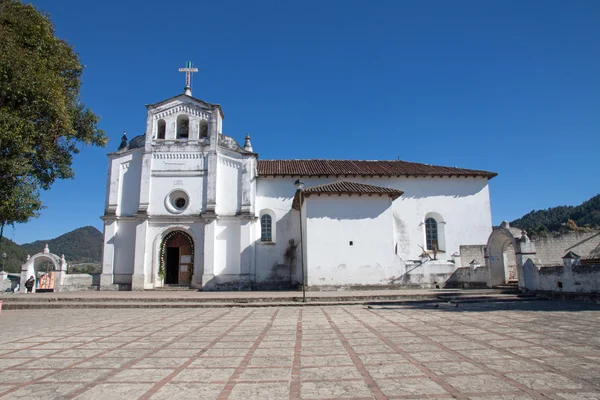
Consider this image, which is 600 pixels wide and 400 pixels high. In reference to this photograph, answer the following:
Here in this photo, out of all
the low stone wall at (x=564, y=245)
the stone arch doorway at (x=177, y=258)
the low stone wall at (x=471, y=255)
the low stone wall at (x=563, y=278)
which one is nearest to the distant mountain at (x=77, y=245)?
the stone arch doorway at (x=177, y=258)

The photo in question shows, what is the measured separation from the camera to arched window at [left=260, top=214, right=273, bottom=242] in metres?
24.5

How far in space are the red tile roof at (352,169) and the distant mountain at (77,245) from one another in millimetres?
103259

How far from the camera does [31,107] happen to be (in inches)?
525

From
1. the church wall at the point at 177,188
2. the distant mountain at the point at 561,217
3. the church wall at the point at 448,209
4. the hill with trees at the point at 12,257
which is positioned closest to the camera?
the church wall at the point at 177,188

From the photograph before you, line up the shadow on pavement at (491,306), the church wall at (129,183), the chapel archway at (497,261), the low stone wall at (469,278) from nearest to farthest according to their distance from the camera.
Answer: the shadow on pavement at (491,306) → the chapel archway at (497,261) → the low stone wall at (469,278) → the church wall at (129,183)

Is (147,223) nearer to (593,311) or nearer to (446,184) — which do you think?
(446,184)

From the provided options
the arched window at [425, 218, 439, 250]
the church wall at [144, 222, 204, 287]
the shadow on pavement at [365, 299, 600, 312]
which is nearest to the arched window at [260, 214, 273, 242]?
the church wall at [144, 222, 204, 287]

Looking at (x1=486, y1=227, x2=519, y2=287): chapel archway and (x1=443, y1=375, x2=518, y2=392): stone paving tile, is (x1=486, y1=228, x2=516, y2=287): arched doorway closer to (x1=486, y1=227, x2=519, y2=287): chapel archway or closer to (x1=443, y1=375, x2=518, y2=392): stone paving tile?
(x1=486, y1=227, x2=519, y2=287): chapel archway

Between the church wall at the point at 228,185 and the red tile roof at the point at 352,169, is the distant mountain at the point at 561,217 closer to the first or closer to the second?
the red tile roof at the point at 352,169

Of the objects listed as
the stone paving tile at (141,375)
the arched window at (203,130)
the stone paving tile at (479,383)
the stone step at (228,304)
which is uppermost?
the arched window at (203,130)

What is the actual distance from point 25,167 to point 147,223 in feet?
33.4

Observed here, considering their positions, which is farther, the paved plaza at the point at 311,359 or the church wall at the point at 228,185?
the church wall at the point at 228,185

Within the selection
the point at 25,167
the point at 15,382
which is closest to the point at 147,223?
the point at 25,167

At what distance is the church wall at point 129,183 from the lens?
23.4m
